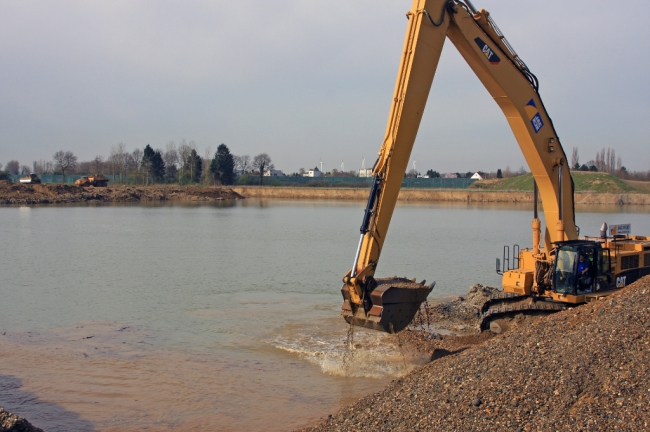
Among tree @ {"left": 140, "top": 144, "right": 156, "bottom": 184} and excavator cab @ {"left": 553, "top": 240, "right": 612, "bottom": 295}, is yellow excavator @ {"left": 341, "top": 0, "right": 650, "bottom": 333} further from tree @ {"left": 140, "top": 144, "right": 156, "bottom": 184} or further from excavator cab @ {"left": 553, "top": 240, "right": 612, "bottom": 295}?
tree @ {"left": 140, "top": 144, "right": 156, "bottom": 184}

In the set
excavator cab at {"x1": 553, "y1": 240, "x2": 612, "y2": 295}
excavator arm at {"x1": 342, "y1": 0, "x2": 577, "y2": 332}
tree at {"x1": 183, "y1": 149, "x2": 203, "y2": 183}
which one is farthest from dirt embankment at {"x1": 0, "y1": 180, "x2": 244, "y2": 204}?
excavator cab at {"x1": 553, "y1": 240, "x2": 612, "y2": 295}

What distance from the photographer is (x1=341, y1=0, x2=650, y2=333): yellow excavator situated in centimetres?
1009

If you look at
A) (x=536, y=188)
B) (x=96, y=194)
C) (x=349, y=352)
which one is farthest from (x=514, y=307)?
(x=96, y=194)

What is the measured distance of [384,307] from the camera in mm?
9742

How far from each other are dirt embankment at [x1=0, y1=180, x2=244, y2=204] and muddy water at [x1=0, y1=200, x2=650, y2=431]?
42.9 meters

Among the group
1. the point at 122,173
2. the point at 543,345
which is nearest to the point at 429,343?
the point at 543,345

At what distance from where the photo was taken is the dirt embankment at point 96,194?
7334cm

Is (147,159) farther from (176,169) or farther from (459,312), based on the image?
(459,312)

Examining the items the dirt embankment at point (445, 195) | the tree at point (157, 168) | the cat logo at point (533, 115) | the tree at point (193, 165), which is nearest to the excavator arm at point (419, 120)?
the cat logo at point (533, 115)

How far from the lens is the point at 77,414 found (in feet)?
33.2

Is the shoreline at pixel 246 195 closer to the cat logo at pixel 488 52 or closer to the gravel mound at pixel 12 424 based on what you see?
the cat logo at pixel 488 52

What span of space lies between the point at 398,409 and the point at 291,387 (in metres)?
3.97

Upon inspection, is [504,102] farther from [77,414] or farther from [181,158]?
[181,158]

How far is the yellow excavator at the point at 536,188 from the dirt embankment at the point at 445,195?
2911 inches
